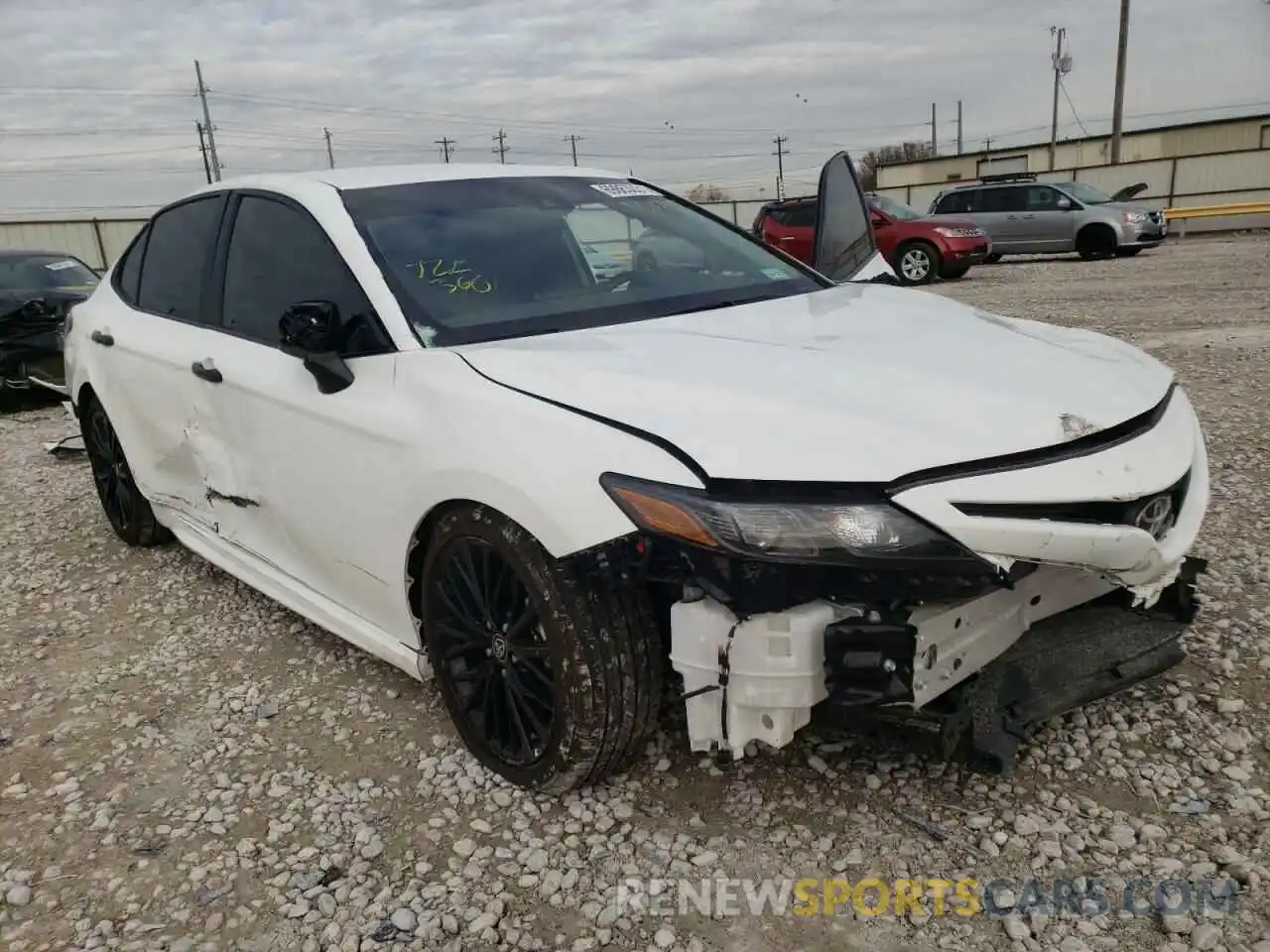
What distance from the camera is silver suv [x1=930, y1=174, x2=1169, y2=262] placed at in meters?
18.2

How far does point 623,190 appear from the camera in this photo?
3670mm

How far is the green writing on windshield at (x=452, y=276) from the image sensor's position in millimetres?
2809

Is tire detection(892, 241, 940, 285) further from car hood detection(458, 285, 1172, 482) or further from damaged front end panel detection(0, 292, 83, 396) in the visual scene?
car hood detection(458, 285, 1172, 482)

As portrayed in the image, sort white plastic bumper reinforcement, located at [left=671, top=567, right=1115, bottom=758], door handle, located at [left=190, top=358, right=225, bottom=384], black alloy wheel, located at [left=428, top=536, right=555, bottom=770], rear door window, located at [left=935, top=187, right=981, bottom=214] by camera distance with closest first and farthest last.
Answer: white plastic bumper reinforcement, located at [left=671, top=567, right=1115, bottom=758] → black alloy wheel, located at [left=428, top=536, right=555, bottom=770] → door handle, located at [left=190, top=358, right=225, bottom=384] → rear door window, located at [left=935, top=187, right=981, bottom=214]

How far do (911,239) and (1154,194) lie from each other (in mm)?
14210

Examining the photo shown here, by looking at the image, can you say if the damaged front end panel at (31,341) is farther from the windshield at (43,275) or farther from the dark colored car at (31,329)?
the windshield at (43,275)

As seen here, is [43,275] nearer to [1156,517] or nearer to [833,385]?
[833,385]

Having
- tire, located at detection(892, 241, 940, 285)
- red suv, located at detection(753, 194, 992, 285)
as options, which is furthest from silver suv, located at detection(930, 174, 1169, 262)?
tire, located at detection(892, 241, 940, 285)

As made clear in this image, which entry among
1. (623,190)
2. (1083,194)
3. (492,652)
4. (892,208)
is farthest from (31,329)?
(1083,194)

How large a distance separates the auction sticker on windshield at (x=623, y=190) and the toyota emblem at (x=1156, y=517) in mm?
2158

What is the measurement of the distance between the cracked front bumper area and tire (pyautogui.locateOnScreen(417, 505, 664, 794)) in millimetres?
174

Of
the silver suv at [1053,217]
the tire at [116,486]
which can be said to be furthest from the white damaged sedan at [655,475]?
the silver suv at [1053,217]

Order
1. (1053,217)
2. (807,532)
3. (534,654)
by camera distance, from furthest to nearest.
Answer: (1053,217)
(534,654)
(807,532)

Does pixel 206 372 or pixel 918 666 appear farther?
pixel 206 372
